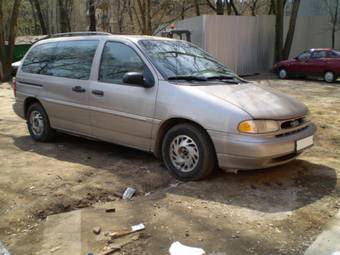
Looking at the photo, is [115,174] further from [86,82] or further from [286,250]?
[286,250]

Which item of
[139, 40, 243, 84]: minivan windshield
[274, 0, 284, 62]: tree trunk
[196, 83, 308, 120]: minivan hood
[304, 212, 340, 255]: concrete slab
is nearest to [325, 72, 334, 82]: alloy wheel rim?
[274, 0, 284, 62]: tree trunk

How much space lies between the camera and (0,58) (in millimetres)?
21422

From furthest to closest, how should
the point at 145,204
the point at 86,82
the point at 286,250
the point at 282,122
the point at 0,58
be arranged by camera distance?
the point at 0,58, the point at 86,82, the point at 282,122, the point at 145,204, the point at 286,250

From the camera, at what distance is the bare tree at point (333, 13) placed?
26.5 meters

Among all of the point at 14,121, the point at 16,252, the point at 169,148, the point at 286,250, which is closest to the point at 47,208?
the point at 16,252

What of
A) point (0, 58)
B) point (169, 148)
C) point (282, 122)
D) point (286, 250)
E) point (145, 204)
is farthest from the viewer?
point (0, 58)

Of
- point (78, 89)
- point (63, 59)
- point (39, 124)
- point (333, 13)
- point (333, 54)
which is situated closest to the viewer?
point (78, 89)

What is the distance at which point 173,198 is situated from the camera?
4945 millimetres

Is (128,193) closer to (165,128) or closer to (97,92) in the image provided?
(165,128)

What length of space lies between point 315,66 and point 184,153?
14.9 metres

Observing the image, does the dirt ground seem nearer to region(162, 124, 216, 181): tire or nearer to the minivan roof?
region(162, 124, 216, 181): tire

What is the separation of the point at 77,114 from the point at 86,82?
1.60 feet

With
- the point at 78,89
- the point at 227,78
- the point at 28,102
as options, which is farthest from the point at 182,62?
the point at 28,102

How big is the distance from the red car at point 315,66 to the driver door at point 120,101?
1372cm
